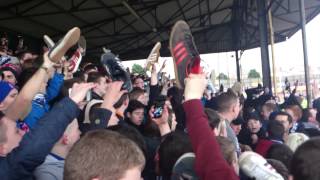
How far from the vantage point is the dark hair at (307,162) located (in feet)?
5.79

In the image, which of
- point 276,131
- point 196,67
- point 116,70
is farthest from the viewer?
point 276,131

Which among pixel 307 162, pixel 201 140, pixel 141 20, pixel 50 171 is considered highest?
pixel 141 20

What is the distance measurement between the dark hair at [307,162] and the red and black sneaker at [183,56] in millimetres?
546

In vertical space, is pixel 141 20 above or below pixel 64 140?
above

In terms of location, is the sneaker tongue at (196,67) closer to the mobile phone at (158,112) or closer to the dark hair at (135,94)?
the mobile phone at (158,112)

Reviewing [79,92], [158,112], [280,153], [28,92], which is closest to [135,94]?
[158,112]

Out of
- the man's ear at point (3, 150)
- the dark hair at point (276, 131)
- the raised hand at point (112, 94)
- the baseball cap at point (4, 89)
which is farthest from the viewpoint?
the dark hair at point (276, 131)

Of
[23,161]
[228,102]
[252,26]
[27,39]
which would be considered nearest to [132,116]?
[228,102]

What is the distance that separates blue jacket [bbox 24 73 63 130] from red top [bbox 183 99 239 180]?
1.87 meters

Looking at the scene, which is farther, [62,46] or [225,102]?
[225,102]

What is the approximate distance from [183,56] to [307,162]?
679 mm

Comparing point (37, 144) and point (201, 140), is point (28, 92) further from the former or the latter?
point (201, 140)

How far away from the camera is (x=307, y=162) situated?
5.88ft

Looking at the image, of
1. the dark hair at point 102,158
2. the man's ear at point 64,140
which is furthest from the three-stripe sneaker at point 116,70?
the dark hair at point 102,158
